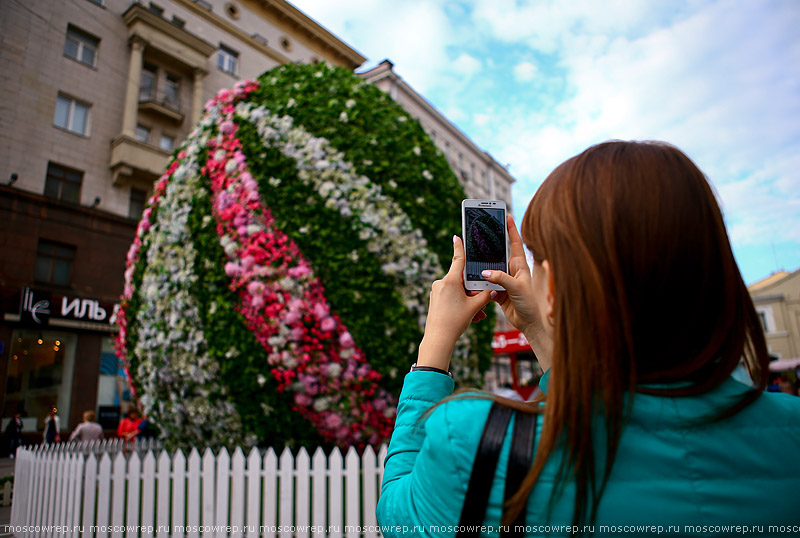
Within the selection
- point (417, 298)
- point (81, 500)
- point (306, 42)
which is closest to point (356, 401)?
point (417, 298)

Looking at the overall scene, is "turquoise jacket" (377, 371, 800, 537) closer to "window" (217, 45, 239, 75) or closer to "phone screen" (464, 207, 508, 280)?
"phone screen" (464, 207, 508, 280)

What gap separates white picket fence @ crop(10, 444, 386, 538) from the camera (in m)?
3.53

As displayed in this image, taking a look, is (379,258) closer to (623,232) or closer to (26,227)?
(623,232)

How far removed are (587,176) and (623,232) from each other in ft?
0.44

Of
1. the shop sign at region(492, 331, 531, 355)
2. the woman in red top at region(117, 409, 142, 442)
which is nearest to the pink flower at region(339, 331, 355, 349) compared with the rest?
the woman in red top at region(117, 409, 142, 442)

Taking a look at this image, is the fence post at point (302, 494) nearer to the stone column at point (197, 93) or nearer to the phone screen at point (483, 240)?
the phone screen at point (483, 240)

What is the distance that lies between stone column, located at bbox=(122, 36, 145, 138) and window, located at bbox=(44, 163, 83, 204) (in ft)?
3.76

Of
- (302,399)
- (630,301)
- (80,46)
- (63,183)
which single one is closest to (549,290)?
(630,301)

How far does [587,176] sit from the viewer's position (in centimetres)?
85

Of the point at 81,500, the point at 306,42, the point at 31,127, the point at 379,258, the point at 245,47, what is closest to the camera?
the point at 379,258

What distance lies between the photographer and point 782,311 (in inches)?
1244

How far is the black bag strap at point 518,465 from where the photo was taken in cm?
73

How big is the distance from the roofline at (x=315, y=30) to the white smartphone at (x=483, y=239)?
9.65 metres

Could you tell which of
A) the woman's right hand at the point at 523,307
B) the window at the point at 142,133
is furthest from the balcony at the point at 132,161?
the woman's right hand at the point at 523,307
